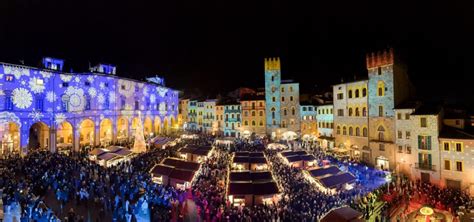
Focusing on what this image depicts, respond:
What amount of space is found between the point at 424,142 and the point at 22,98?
44435mm

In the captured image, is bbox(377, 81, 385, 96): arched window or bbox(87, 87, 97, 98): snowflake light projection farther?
bbox(87, 87, 97, 98): snowflake light projection

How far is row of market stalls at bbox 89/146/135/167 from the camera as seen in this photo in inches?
1119

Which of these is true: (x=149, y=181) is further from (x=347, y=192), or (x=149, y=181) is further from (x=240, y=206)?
(x=347, y=192)

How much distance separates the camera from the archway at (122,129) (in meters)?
48.0

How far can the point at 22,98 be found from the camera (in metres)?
31.2

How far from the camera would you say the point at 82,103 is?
3847 cm

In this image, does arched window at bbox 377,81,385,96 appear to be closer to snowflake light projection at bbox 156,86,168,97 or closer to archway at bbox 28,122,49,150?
snowflake light projection at bbox 156,86,168,97

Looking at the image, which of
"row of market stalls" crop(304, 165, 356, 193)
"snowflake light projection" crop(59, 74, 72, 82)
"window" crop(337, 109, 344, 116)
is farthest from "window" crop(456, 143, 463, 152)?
"snowflake light projection" crop(59, 74, 72, 82)

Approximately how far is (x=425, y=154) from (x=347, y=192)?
465 inches

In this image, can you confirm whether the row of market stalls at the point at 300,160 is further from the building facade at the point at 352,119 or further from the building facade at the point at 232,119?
the building facade at the point at 232,119

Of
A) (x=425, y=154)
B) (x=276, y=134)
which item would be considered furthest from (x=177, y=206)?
(x=276, y=134)

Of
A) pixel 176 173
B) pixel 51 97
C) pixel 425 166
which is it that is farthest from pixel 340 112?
pixel 51 97

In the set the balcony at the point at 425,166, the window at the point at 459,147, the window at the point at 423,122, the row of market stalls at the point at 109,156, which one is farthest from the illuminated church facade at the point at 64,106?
the window at the point at 459,147

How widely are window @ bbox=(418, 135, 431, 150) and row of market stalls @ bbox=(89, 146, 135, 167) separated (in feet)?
103
